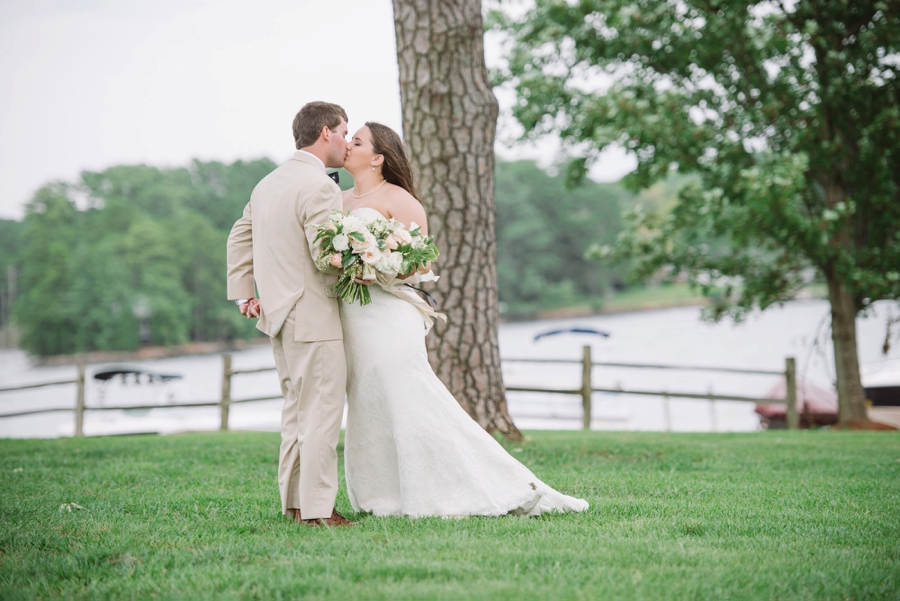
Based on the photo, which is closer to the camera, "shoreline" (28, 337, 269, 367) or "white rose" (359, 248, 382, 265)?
"white rose" (359, 248, 382, 265)

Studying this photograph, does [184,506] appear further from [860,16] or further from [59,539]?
[860,16]

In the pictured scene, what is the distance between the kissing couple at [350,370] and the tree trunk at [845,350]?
424 inches

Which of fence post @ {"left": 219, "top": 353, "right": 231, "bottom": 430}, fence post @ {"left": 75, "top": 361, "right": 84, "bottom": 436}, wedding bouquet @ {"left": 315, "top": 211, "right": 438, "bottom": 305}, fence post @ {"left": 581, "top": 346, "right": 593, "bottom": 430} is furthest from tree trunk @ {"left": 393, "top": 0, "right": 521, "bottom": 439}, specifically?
fence post @ {"left": 75, "top": 361, "right": 84, "bottom": 436}

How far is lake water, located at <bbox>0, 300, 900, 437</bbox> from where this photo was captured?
96.8 ft

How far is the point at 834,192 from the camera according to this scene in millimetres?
13336

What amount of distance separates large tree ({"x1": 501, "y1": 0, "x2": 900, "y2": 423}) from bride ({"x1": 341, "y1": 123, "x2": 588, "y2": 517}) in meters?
8.21

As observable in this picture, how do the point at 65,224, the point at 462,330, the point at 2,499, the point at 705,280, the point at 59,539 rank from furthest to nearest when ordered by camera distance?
the point at 65,224
the point at 705,280
the point at 462,330
the point at 2,499
the point at 59,539

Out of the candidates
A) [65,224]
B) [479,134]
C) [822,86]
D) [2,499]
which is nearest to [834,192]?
[822,86]

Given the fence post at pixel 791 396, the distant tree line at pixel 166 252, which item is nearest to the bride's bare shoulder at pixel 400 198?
the fence post at pixel 791 396

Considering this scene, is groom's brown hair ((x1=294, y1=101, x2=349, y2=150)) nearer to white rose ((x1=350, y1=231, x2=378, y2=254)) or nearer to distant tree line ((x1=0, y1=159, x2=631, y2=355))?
white rose ((x1=350, y1=231, x2=378, y2=254))

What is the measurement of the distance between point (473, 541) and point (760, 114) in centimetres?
1091

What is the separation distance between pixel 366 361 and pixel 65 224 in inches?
2533

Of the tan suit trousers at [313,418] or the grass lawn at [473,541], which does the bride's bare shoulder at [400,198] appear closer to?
the tan suit trousers at [313,418]

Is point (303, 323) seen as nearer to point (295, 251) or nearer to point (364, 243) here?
point (295, 251)
